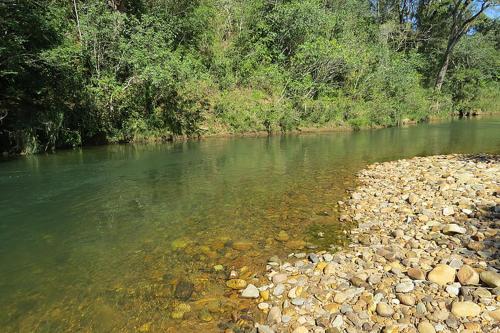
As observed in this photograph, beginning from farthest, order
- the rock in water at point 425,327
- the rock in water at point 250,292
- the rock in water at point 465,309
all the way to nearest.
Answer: the rock in water at point 250,292 → the rock in water at point 465,309 → the rock in water at point 425,327

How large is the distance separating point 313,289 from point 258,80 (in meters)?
25.7

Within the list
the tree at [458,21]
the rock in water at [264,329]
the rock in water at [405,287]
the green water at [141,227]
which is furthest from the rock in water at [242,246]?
the tree at [458,21]

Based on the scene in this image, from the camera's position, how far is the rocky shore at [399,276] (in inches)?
159

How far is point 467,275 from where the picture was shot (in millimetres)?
4539

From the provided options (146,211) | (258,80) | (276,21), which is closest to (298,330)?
(146,211)

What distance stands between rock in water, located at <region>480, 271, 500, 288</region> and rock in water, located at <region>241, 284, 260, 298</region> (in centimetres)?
293

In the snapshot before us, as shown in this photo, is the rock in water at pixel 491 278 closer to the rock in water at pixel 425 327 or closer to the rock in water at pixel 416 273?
the rock in water at pixel 416 273

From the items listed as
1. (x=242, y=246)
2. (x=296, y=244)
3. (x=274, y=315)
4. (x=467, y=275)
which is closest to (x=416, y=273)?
(x=467, y=275)

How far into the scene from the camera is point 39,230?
7438 mm

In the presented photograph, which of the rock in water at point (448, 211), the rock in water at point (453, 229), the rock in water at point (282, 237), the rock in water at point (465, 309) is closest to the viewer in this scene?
the rock in water at point (465, 309)

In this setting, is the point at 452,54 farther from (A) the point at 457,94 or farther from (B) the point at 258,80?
(B) the point at 258,80

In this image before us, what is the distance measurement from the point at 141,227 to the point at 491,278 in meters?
6.34

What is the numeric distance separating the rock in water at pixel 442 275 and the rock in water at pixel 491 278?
35 cm

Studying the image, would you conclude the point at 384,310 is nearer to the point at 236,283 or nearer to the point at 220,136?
the point at 236,283
